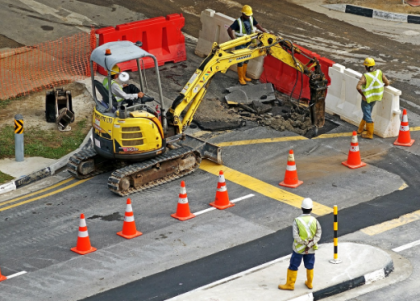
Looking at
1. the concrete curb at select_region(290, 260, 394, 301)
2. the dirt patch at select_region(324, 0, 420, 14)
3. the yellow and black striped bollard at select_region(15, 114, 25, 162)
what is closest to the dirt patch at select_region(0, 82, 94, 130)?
the yellow and black striped bollard at select_region(15, 114, 25, 162)

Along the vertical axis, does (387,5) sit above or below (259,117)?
above

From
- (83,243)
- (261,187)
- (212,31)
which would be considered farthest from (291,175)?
(212,31)

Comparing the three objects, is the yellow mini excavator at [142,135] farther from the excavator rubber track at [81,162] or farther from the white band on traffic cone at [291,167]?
the white band on traffic cone at [291,167]

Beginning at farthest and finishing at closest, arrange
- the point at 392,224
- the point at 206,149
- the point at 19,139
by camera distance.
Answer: the point at 19,139
the point at 206,149
the point at 392,224

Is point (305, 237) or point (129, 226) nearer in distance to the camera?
point (305, 237)

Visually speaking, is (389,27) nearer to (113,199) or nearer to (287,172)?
(287,172)

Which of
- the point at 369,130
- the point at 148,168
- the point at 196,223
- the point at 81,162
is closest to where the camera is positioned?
the point at 196,223

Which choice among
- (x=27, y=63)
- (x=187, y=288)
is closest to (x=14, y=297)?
(x=187, y=288)

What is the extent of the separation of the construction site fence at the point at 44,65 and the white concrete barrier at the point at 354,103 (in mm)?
6932

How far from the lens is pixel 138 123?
15.9 meters

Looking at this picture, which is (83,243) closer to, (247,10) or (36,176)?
(36,176)

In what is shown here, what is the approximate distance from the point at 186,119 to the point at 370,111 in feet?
13.7

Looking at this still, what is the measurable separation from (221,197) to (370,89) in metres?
4.99

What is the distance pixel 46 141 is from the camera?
18.7m
